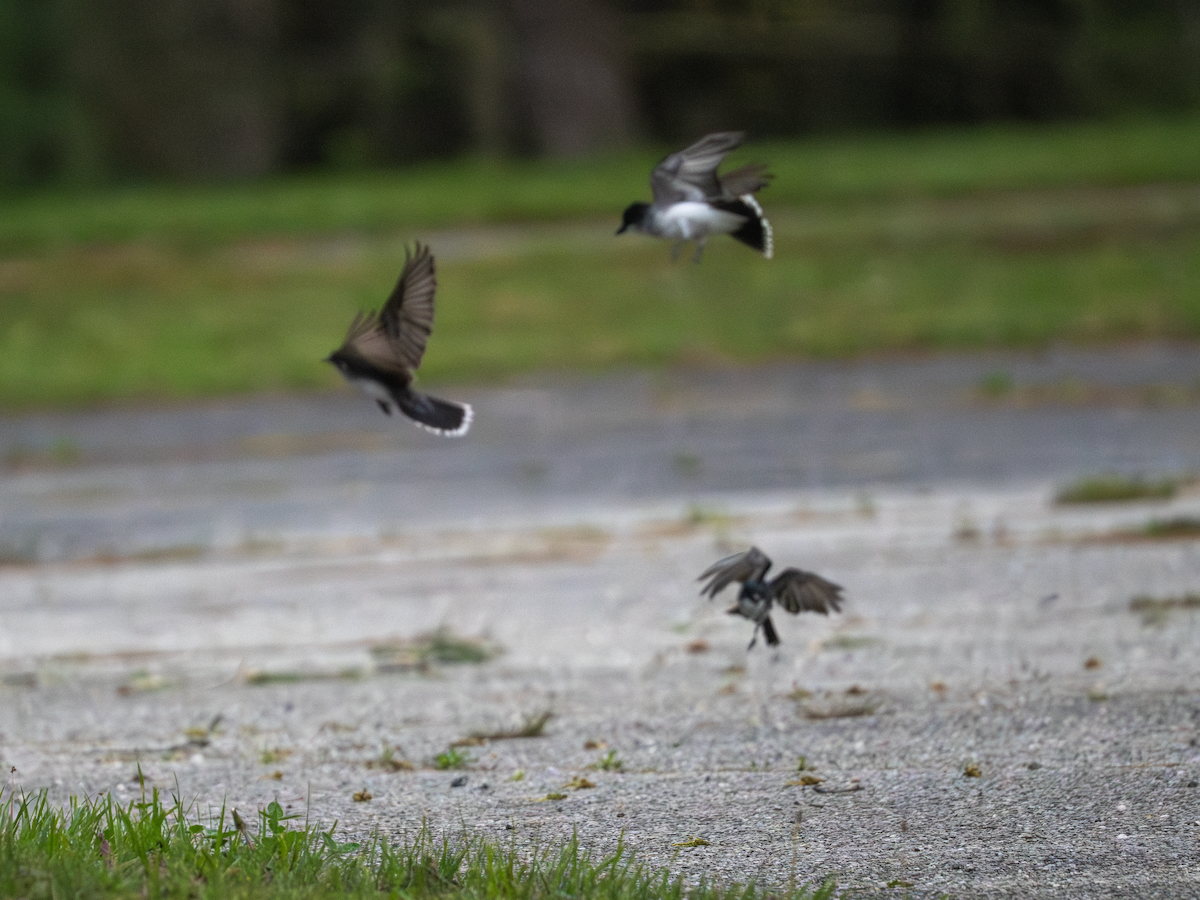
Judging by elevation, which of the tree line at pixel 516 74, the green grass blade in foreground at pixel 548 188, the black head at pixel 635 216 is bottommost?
the black head at pixel 635 216

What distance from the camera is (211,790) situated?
190 inches

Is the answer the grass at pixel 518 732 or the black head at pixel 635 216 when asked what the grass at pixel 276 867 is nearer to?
the grass at pixel 518 732

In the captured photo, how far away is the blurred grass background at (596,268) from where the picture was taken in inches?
539

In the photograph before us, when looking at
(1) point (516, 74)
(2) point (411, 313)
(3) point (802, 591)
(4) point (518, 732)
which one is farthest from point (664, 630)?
(1) point (516, 74)

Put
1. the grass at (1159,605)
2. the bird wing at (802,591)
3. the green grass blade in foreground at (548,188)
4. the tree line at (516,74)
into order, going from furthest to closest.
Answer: the tree line at (516,74) < the green grass blade in foreground at (548,188) < the grass at (1159,605) < the bird wing at (802,591)

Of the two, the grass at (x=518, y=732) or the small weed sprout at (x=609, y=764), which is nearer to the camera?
the small weed sprout at (x=609, y=764)

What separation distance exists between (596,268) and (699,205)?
40.8ft

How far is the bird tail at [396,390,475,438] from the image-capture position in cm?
373

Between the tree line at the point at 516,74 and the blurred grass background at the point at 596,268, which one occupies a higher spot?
the tree line at the point at 516,74

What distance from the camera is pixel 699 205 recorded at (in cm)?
380

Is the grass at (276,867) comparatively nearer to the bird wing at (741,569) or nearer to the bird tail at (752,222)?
the bird wing at (741,569)

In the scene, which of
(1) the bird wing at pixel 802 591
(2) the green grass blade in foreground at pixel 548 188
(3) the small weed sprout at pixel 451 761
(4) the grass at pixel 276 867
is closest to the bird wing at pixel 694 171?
(1) the bird wing at pixel 802 591

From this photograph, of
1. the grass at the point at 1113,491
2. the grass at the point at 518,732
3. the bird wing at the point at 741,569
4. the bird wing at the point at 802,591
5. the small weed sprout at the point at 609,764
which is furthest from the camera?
the grass at the point at 1113,491

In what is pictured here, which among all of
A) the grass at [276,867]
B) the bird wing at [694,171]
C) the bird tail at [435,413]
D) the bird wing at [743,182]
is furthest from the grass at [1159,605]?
the bird tail at [435,413]
